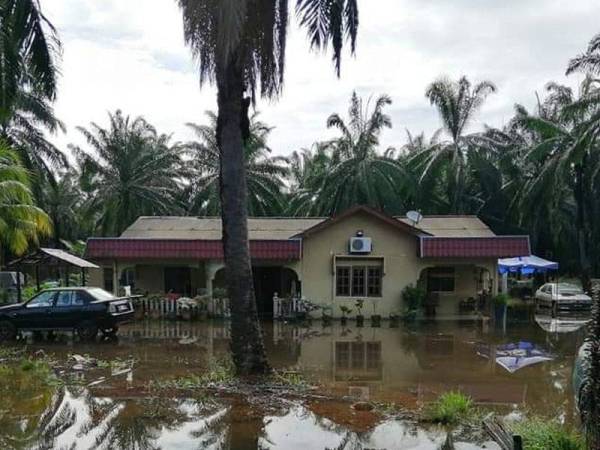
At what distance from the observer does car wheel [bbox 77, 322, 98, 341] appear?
18.6m

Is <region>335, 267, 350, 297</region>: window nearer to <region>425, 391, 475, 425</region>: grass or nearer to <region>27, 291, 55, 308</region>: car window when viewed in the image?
<region>27, 291, 55, 308</region>: car window

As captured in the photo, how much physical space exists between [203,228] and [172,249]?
10.9ft

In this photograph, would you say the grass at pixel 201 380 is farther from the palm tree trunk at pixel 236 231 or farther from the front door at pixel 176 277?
the front door at pixel 176 277

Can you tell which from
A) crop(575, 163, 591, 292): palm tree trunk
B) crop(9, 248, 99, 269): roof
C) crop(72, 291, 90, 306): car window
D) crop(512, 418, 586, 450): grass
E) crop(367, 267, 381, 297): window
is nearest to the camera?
crop(512, 418, 586, 450): grass

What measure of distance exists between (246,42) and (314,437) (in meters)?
7.32

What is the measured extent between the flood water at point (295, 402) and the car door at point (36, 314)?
554 millimetres

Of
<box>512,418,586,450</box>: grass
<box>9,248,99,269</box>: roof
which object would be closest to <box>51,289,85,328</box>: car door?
<box>9,248,99,269</box>: roof

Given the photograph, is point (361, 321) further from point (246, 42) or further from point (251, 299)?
point (246, 42)

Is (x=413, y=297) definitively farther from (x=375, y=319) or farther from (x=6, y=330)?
(x=6, y=330)

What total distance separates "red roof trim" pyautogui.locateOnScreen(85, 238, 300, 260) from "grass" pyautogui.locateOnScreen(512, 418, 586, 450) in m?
17.4

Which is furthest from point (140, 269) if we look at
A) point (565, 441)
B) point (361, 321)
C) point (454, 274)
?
point (565, 441)

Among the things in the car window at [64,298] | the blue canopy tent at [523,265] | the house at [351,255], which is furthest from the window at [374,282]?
the car window at [64,298]

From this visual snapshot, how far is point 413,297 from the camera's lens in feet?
81.8

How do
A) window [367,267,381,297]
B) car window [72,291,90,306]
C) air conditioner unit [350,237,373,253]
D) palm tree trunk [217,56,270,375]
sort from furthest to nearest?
window [367,267,381,297] → air conditioner unit [350,237,373,253] → car window [72,291,90,306] → palm tree trunk [217,56,270,375]
